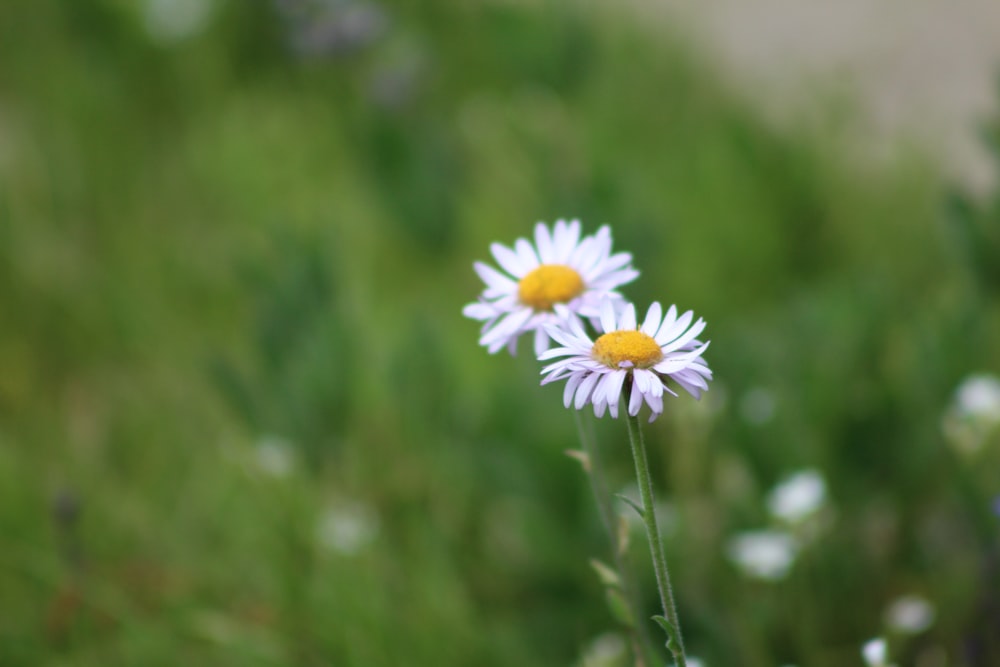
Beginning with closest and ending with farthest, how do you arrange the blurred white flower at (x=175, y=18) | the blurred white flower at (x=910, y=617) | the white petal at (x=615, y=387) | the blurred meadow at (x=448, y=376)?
1. the white petal at (x=615, y=387)
2. the blurred white flower at (x=910, y=617)
3. the blurred meadow at (x=448, y=376)
4. the blurred white flower at (x=175, y=18)

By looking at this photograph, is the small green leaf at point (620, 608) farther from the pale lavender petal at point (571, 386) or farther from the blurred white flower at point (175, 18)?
the blurred white flower at point (175, 18)

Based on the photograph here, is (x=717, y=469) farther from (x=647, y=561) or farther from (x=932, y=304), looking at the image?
(x=932, y=304)

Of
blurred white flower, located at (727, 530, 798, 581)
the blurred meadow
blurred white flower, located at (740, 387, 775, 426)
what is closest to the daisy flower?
the blurred meadow

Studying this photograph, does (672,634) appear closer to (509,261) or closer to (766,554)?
(509,261)

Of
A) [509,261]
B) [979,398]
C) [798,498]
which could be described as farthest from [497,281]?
[979,398]

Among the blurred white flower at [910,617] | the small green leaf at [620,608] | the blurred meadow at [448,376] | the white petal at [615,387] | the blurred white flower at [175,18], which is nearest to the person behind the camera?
the white petal at [615,387]

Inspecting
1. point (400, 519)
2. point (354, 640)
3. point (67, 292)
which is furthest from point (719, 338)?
point (67, 292)

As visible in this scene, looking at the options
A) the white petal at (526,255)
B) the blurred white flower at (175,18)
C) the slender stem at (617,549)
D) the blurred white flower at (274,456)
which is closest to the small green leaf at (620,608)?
the slender stem at (617,549)
